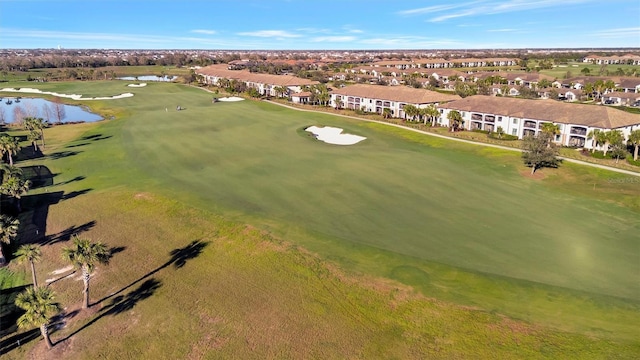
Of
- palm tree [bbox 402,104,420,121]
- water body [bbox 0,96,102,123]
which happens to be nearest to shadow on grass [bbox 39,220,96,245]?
palm tree [bbox 402,104,420,121]

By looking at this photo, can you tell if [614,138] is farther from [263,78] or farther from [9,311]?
[263,78]

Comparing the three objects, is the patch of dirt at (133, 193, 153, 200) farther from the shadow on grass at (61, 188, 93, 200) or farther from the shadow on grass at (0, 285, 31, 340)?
the shadow on grass at (0, 285, 31, 340)

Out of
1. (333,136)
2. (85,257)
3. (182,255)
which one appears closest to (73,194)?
(182,255)

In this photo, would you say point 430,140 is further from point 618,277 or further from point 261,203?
point 618,277

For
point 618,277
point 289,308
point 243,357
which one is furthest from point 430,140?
point 243,357

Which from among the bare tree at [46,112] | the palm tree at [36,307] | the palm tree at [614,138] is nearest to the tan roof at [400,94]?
the palm tree at [614,138]

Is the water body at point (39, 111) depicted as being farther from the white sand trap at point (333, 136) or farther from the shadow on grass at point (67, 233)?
the shadow on grass at point (67, 233)
